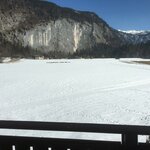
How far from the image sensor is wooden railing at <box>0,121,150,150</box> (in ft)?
12.8

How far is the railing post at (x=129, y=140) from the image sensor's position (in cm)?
390

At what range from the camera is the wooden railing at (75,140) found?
3.91m

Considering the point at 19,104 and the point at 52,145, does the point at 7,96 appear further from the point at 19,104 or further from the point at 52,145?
the point at 52,145

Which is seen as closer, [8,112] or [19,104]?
[8,112]

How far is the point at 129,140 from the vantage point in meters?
3.92

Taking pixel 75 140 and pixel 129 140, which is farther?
pixel 75 140

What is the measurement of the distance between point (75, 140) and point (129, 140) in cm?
59

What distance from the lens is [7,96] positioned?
1917 centimetres

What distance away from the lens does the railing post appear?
153 inches

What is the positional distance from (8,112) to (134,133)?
10481 millimetres

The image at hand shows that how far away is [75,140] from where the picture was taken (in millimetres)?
4090

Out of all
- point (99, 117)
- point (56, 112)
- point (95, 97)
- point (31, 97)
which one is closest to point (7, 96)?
point (31, 97)

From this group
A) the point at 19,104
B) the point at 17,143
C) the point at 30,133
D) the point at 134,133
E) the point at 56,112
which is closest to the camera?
the point at 134,133

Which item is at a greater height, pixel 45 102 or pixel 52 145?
pixel 52 145
